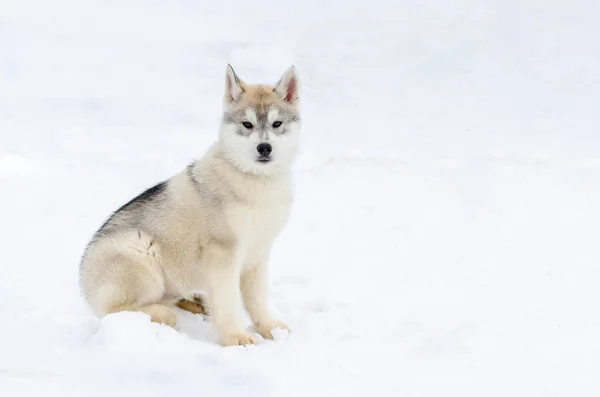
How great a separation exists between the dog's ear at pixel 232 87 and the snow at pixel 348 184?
5.38 feet

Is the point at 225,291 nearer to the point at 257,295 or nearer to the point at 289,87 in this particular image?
the point at 257,295

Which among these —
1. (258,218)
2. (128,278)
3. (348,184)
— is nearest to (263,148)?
(258,218)

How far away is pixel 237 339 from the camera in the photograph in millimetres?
5473

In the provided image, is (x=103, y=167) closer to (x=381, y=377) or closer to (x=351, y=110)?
(x=351, y=110)

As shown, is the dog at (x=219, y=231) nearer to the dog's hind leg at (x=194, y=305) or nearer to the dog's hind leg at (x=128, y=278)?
the dog's hind leg at (x=128, y=278)

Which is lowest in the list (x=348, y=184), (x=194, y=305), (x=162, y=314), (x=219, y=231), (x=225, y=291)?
(x=194, y=305)

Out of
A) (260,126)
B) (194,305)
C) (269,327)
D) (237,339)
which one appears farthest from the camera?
(194,305)

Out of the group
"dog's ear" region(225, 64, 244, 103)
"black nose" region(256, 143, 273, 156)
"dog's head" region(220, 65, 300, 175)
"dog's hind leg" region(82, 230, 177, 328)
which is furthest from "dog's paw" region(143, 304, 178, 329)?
"dog's ear" region(225, 64, 244, 103)

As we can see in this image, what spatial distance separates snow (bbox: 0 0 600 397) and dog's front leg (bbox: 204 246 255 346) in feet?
0.65

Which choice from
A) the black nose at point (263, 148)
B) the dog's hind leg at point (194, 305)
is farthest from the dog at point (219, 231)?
the dog's hind leg at point (194, 305)

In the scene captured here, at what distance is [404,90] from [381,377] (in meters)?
8.16

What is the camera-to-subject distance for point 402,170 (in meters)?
9.51

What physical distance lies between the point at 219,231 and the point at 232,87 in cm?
107

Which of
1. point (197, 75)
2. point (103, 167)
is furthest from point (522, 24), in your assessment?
point (103, 167)
